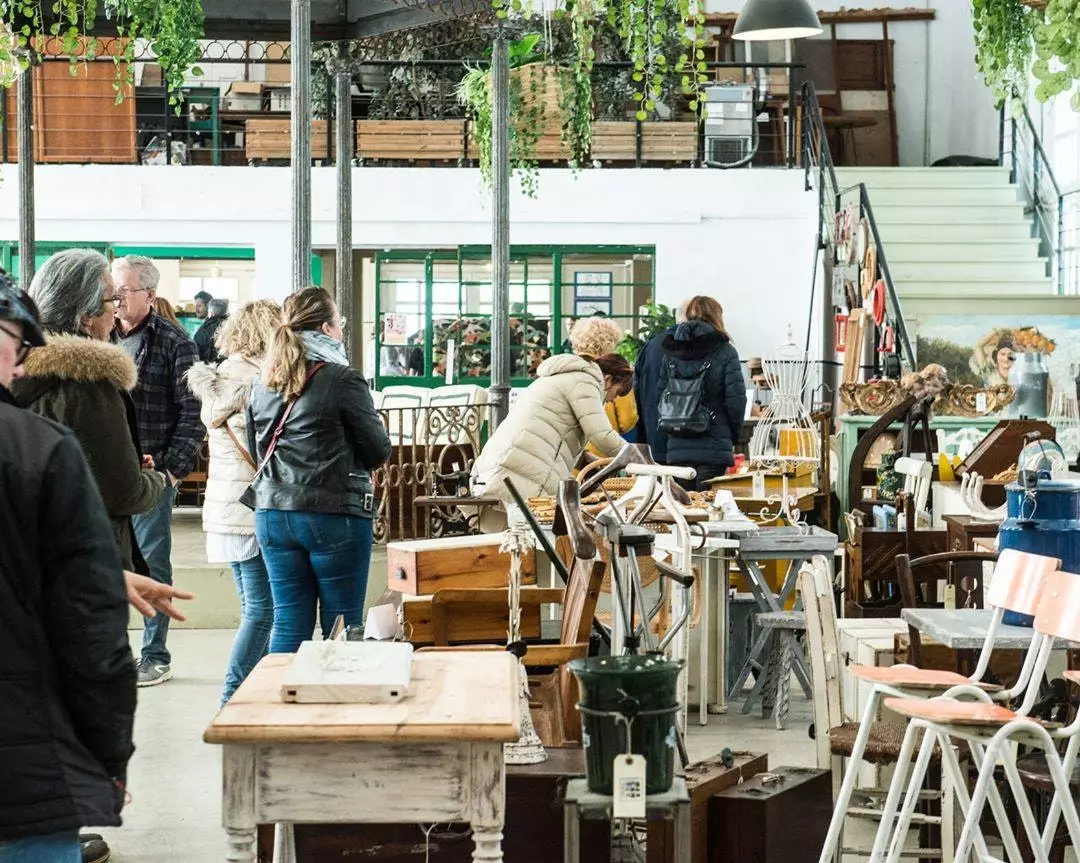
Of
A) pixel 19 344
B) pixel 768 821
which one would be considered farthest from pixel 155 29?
pixel 19 344

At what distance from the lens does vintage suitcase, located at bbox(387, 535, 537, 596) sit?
505 centimetres

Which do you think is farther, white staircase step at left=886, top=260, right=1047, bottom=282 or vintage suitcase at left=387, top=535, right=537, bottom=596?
white staircase step at left=886, top=260, right=1047, bottom=282

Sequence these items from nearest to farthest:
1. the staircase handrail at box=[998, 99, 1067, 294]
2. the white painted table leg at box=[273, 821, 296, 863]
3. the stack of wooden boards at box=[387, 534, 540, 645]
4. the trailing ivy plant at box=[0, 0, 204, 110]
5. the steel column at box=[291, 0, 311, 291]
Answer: the white painted table leg at box=[273, 821, 296, 863] → the stack of wooden boards at box=[387, 534, 540, 645] → the trailing ivy plant at box=[0, 0, 204, 110] → the steel column at box=[291, 0, 311, 291] → the staircase handrail at box=[998, 99, 1067, 294]

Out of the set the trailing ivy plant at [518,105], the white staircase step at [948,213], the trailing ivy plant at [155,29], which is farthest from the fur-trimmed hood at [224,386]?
the white staircase step at [948,213]

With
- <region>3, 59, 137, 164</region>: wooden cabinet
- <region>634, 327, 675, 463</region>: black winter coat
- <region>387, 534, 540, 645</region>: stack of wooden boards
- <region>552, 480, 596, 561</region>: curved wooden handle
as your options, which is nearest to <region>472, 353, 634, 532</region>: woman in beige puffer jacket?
<region>387, 534, 540, 645</region>: stack of wooden boards

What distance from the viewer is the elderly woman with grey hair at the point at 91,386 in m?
4.09

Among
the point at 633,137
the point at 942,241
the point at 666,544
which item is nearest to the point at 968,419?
the point at 666,544

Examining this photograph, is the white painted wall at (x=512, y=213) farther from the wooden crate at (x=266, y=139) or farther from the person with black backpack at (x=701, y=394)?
the person with black backpack at (x=701, y=394)

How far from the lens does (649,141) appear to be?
49.1ft

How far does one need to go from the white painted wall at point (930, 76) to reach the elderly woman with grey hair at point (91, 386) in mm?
14023

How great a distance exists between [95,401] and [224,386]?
1.39m

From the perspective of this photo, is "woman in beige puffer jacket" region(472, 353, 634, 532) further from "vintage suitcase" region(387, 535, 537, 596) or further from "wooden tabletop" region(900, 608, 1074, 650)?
"wooden tabletop" region(900, 608, 1074, 650)

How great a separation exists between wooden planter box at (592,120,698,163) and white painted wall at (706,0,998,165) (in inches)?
127

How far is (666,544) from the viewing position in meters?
5.51
